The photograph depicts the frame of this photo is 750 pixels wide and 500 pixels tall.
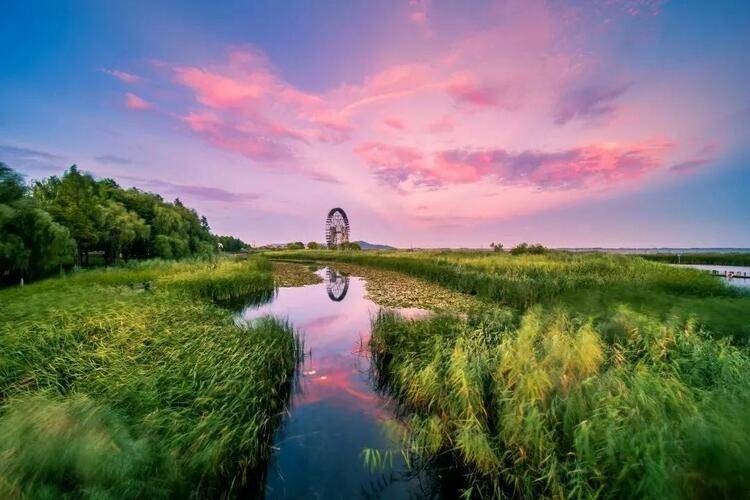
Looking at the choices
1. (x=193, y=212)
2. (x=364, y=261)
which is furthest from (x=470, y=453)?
(x=193, y=212)

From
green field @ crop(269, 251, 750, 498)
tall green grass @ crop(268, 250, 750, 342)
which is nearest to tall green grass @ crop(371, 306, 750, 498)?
green field @ crop(269, 251, 750, 498)

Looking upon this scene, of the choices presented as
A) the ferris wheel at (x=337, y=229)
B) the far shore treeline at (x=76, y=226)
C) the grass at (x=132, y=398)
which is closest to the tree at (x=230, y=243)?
the ferris wheel at (x=337, y=229)

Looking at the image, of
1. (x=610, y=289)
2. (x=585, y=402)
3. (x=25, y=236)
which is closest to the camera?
(x=585, y=402)

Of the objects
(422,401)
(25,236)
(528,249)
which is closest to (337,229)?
(528,249)

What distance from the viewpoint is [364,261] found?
163 ft

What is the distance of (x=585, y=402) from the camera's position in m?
4.50

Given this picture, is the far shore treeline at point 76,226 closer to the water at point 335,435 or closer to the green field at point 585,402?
the water at point 335,435

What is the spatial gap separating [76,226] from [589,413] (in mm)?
33203

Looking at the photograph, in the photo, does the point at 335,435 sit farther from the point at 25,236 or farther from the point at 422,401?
Answer: the point at 25,236

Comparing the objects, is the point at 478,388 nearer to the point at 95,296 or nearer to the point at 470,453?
the point at 470,453

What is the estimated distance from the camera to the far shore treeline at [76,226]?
19.1m

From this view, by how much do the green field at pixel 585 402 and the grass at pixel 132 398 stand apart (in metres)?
2.76

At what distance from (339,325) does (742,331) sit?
38.6 feet

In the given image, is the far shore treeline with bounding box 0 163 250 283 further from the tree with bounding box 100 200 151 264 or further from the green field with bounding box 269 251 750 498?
the green field with bounding box 269 251 750 498
